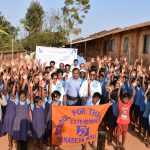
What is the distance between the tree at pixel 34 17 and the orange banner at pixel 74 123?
103 ft

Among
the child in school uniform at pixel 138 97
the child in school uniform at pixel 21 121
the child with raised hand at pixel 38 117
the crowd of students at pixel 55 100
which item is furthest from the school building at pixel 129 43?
the child in school uniform at pixel 21 121

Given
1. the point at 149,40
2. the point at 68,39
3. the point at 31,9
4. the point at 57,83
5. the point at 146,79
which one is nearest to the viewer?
the point at 57,83

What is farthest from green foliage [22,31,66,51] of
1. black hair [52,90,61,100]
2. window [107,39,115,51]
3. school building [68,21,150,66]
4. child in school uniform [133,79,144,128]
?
black hair [52,90,61,100]

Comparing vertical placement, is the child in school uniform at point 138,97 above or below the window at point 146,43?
below

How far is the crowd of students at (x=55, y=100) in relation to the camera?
6145mm

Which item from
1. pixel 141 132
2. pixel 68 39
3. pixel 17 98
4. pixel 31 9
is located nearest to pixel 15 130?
pixel 17 98

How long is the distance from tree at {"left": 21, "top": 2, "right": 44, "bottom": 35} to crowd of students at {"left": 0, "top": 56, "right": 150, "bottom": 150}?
2872 centimetres

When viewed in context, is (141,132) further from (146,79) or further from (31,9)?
(31,9)

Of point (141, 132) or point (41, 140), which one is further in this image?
point (141, 132)

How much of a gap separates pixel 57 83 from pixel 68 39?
24809 mm

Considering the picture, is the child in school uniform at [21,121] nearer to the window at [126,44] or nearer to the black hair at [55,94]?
the black hair at [55,94]

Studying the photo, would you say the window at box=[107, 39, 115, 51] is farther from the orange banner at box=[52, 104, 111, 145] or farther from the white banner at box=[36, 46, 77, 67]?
the orange banner at box=[52, 104, 111, 145]

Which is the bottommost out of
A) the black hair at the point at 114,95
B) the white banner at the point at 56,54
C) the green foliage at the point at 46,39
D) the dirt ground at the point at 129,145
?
the dirt ground at the point at 129,145

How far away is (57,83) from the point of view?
717 centimetres
